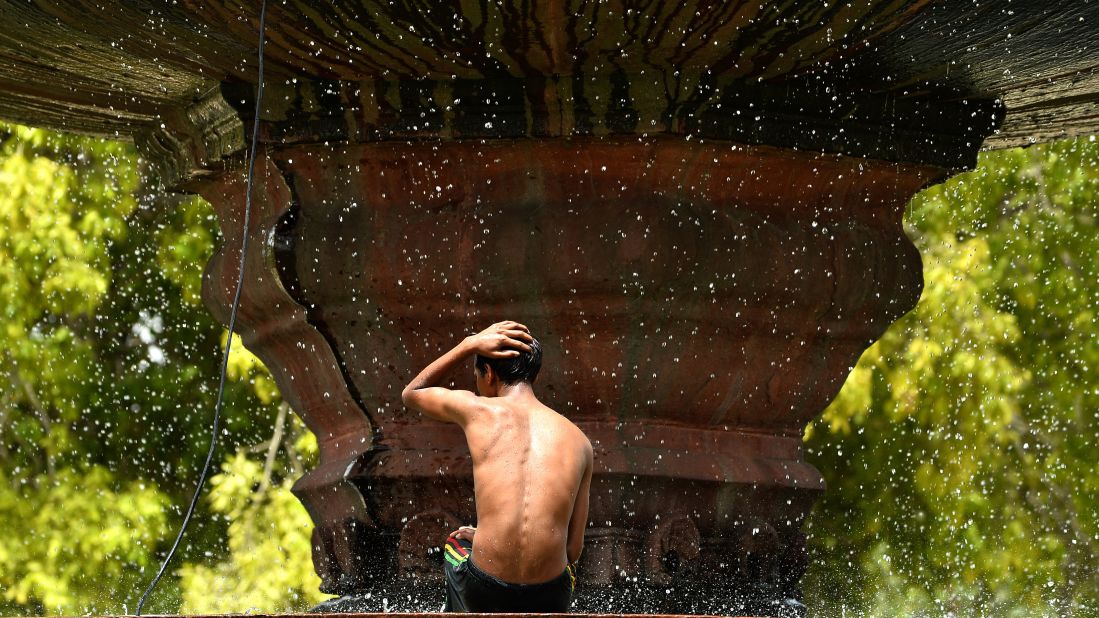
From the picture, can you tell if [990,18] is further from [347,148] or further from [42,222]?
[42,222]

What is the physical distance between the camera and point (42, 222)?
1148cm

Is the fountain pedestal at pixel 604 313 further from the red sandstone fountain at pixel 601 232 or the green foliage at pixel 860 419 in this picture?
the green foliage at pixel 860 419

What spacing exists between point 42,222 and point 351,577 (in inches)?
260

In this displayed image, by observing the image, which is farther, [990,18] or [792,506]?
[792,506]

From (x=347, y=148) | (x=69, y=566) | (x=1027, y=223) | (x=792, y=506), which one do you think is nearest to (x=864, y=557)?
(x=1027, y=223)

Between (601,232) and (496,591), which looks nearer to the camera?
(496,591)

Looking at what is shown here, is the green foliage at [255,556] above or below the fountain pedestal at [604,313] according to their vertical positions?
below

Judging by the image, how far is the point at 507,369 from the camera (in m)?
4.59

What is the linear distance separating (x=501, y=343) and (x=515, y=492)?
38cm

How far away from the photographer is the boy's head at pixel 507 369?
15.0 feet

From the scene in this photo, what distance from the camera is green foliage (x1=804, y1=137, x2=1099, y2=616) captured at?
11281 mm

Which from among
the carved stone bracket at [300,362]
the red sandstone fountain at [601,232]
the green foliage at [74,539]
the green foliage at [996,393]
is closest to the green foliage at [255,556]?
the green foliage at [74,539]

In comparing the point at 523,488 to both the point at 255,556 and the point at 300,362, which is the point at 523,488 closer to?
the point at 300,362

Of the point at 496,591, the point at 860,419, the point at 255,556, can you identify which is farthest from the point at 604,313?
the point at 860,419
